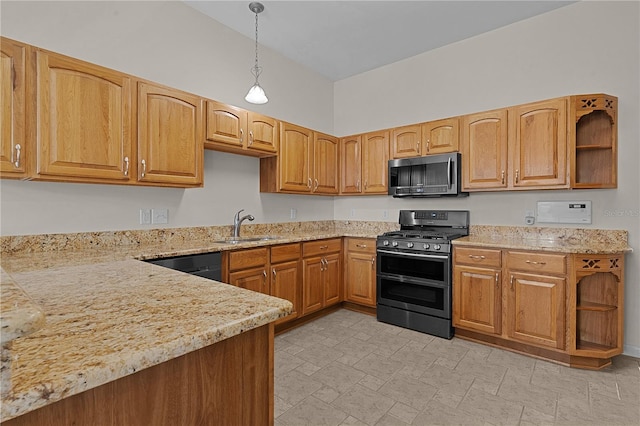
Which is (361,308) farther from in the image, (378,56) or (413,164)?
(378,56)

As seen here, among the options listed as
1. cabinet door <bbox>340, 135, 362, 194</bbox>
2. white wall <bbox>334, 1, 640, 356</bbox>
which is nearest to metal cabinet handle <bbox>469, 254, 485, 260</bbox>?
white wall <bbox>334, 1, 640, 356</bbox>

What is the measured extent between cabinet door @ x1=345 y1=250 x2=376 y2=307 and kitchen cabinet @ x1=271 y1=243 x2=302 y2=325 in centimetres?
76

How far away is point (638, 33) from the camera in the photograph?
275 cm

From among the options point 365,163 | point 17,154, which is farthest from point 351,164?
point 17,154

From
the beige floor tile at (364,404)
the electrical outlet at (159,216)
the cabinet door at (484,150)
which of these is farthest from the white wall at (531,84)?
the electrical outlet at (159,216)

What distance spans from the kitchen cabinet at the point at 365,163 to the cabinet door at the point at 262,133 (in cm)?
120

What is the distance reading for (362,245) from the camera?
12.4ft

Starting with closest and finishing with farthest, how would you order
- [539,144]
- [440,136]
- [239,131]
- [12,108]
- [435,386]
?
1. [12,108]
2. [435,386]
3. [539,144]
4. [239,131]
5. [440,136]

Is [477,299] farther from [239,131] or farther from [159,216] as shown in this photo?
[159,216]

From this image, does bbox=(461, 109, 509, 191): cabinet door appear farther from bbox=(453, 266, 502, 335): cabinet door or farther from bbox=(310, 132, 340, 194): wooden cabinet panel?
bbox=(310, 132, 340, 194): wooden cabinet panel

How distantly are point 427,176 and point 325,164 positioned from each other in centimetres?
129

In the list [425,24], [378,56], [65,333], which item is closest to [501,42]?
[425,24]

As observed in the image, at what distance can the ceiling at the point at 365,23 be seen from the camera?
3062 millimetres

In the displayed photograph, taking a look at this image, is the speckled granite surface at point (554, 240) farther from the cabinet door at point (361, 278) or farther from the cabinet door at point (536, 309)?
the cabinet door at point (361, 278)
